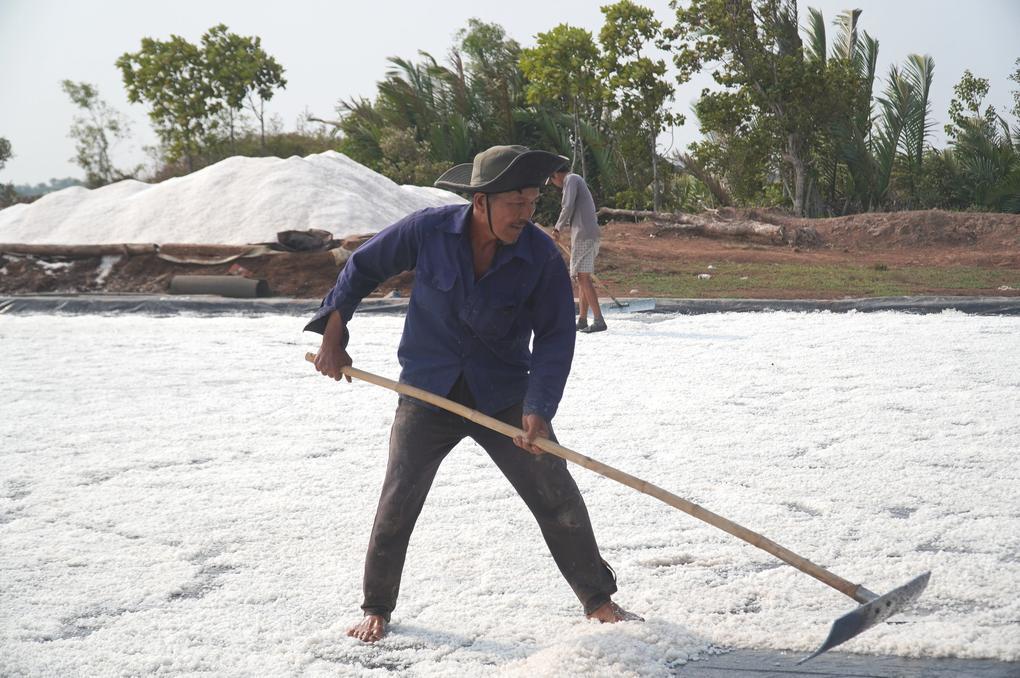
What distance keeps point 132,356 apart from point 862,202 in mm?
14788

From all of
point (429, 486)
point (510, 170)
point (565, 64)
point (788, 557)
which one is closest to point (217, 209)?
point (565, 64)

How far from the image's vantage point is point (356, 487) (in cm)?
280

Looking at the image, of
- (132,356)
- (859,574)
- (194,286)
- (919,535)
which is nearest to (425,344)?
(859,574)

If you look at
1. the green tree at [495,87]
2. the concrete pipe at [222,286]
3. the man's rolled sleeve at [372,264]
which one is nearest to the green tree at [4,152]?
the green tree at [495,87]

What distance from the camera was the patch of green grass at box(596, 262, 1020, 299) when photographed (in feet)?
24.0

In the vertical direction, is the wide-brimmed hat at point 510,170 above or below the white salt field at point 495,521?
above

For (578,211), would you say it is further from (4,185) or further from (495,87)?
(4,185)

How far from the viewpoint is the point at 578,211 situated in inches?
224

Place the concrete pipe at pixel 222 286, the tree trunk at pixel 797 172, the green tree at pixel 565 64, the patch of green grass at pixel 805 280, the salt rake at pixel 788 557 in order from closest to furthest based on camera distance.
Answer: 1. the salt rake at pixel 788 557
2. the patch of green grass at pixel 805 280
3. the concrete pipe at pixel 222 286
4. the green tree at pixel 565 64
5. the tree trunk at pixel 797 172

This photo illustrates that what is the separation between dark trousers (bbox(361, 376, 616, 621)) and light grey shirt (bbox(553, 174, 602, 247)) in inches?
156

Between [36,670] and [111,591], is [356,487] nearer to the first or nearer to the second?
[111,591]

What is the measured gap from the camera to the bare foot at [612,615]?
186 centimetres

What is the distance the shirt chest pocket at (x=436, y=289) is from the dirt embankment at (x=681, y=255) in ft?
20.6

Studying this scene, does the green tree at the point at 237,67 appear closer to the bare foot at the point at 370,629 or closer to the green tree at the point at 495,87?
the green tree at the point at 495,87
